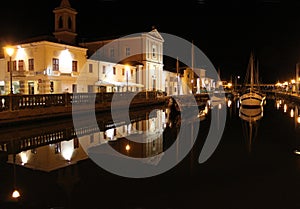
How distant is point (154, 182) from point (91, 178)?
5.12 feet

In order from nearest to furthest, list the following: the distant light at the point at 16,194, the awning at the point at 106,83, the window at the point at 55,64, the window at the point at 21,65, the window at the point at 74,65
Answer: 1. the distant light at the point at 16,194
2. the window at the point at 55,64
3. the window at the point at 21,65
4. the window at the point at 74,65
5. the awning at the point at 106,83

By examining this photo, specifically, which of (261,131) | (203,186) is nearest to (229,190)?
(203,186)

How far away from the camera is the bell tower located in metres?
41.4

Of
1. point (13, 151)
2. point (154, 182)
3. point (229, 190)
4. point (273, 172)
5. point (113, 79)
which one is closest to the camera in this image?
point (229, 190)

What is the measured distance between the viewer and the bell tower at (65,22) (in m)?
41.4

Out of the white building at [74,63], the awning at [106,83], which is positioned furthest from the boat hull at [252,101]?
the awning at [106,83]

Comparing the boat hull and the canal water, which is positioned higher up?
the boat hull

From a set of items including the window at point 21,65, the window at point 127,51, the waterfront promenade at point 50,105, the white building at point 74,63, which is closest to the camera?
the waterfront promenade at point 50,105

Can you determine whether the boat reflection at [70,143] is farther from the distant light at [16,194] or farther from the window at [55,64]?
the window at [55,64]

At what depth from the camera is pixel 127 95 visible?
115 feet

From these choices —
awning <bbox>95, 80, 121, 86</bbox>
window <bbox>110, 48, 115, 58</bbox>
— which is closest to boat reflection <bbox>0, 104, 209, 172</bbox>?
awning <bbox>95, 80, 121, 86</bbox>

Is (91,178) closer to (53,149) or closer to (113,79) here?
(53,149)

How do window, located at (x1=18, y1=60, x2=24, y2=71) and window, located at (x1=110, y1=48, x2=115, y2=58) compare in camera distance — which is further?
window, located at (x1=110, y1=48, x2=115, y2=58)

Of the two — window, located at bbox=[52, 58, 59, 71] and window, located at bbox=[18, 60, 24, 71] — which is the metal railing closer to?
window, located at bbox=[52, 58, 59, 71]
